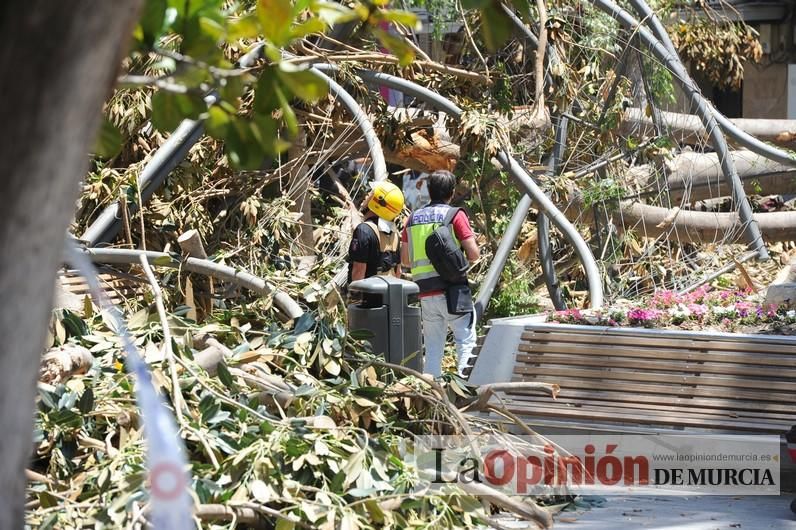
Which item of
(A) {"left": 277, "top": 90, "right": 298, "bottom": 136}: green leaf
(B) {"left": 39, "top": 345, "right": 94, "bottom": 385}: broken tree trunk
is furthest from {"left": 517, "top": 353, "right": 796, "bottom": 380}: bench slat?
(A) {"left": 277, "top": 90, "right": 298, "bottom": 136}: green leaf

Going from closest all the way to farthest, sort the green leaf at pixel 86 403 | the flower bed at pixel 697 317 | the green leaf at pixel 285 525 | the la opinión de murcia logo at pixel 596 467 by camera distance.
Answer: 1. the green leaf at pixel 285 525
2. the green leaf at pixel 86 403
3. the la opinión de murcia logo at pixel 596 467
4. the flower bed at pixel 697 317

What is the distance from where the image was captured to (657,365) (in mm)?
6820

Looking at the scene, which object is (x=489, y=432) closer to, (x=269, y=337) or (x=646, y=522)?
(x=646, y=522)

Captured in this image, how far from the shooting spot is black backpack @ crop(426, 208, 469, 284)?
7480 millimetres

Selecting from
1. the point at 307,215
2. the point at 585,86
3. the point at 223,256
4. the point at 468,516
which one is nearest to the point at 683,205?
the point at 585,86

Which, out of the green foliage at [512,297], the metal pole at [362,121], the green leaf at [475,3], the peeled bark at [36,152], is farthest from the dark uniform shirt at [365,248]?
the peeled bark at [36,152]

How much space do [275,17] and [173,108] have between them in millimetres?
421

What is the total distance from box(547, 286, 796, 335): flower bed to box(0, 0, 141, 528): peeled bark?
607 cm

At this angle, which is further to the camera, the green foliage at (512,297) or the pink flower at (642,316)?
the green foliage at (512,297)

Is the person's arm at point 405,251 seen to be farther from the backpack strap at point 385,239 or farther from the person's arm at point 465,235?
the person's arm at point 465,235

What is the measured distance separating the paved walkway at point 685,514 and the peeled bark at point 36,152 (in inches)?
159

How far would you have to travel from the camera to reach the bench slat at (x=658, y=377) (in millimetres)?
6449

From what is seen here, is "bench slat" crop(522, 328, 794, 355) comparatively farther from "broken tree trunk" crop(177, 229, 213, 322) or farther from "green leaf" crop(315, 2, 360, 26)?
"green leaf" crop(315, 2, 360, 26)

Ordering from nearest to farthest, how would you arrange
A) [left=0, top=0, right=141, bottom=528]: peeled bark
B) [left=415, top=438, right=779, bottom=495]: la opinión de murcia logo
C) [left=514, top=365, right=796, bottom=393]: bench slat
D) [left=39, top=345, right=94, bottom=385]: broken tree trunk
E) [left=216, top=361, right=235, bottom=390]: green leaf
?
[left=0, top=0, right=141, bottom=528]: peeled bark < [left=39, top=345, right=94, bottom=385]: broken tree trunk < [left=216, top=361, right=235, bottom=390]: green leaf < [left=415, top=438, right=779, bottom=495]: la opinión de murcia logo < [left=514, top=365, right=796, bottom=393]: bench slat
